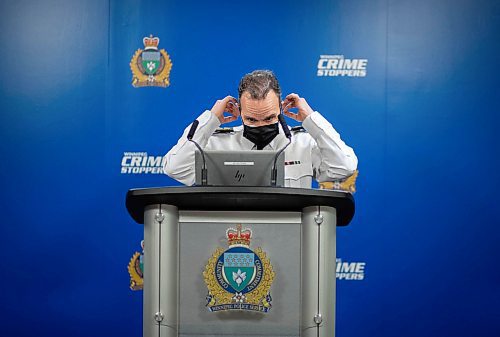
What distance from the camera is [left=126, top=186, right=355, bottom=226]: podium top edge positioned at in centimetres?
143

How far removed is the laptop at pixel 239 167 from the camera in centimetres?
168

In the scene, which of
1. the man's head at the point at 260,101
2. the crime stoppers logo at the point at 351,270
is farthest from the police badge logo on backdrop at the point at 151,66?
the crime stoppers logo at the point at 351,270

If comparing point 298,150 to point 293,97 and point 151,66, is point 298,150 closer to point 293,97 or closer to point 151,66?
point 293,97

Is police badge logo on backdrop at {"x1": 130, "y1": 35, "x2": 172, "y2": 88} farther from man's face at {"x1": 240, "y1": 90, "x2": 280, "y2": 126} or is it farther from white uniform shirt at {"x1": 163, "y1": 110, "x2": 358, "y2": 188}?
man's face at {"x1": 240, "y1": 90, "x2": 280, "y2": 126}

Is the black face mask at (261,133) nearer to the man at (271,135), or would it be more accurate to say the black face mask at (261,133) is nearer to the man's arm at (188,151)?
the man at (271,135)

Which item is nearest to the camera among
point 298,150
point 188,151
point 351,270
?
point 188,151

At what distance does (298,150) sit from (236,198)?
117 cm

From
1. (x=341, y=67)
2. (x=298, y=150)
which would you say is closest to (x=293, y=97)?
(x=298, y=150)

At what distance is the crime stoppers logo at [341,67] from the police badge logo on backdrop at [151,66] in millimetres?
810

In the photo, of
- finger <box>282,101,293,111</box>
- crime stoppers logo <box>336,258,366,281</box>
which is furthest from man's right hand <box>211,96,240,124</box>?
crime stoppers logo <box>336,258,366,281</box>

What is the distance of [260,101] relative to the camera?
2.27 m

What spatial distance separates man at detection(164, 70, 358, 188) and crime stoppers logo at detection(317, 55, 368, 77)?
919 mm
